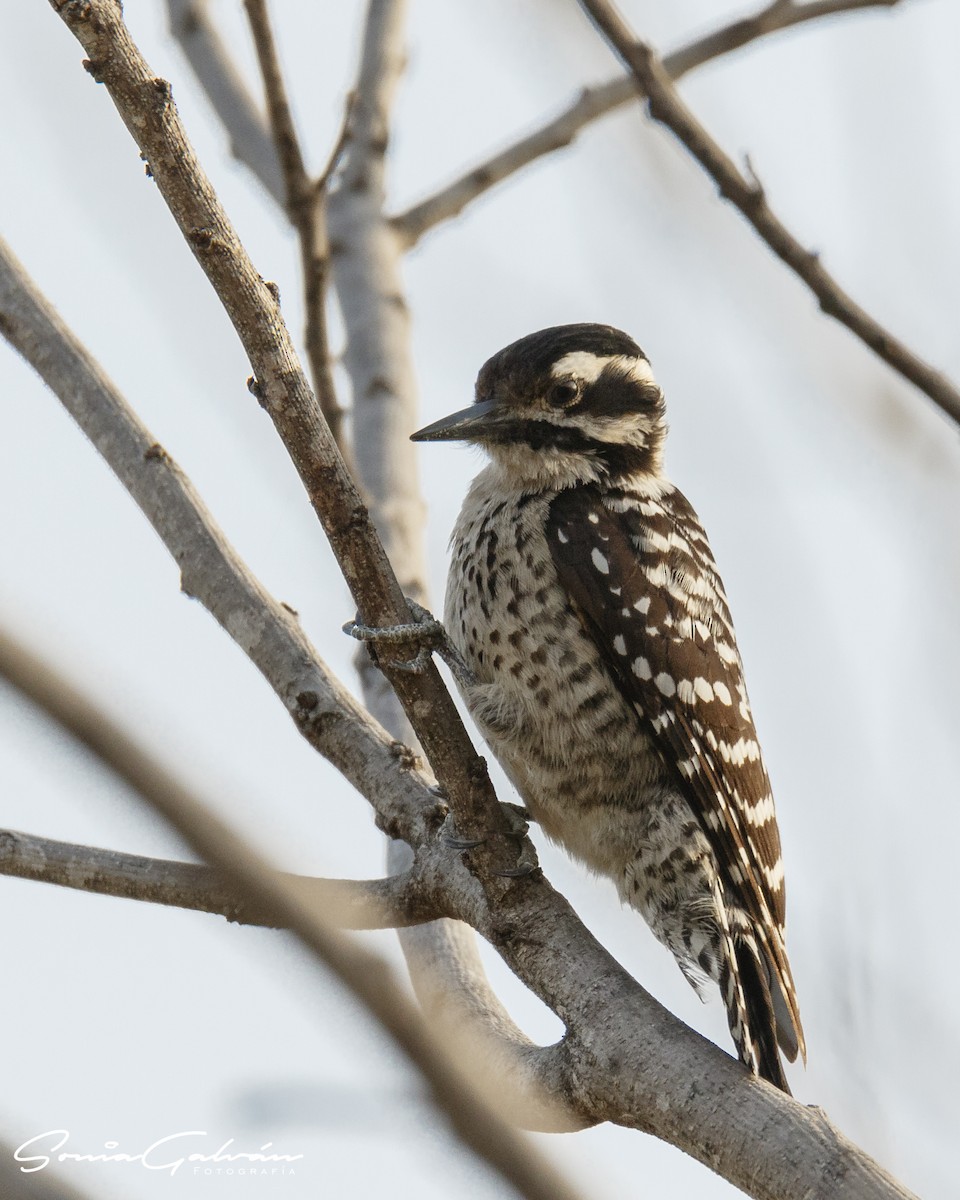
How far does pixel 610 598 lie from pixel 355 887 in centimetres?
132

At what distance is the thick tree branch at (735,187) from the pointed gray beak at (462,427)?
1783mm

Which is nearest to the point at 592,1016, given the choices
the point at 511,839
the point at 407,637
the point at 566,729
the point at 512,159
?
the point at 511,839

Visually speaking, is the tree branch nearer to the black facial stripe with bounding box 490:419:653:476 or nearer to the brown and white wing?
the brown and white wing

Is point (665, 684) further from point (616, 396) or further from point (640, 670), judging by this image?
point (616, 396)

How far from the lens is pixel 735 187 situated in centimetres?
230

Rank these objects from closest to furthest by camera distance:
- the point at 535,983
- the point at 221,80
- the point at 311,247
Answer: the point at 535,983
the point at 311,247
the point at 221,80

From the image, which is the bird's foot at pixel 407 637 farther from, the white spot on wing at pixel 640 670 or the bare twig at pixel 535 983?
the white spot on wing at pixel 640 670

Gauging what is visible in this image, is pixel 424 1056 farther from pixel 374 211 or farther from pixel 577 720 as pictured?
pixel 374 211

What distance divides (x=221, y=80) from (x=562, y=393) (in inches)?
74.0

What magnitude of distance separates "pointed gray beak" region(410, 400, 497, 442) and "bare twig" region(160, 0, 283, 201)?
4.83 feet

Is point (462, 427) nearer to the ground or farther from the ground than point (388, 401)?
nearer to the ground

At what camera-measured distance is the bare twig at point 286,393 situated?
2.25 meters

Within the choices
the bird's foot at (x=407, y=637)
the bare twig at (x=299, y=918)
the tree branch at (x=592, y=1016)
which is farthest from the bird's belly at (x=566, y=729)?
the bare twig at (x=299, y=918)

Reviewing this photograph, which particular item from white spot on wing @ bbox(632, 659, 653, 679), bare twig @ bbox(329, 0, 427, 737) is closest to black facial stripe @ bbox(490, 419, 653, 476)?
bare twig @ bbox(329, 0, 427, 737)
